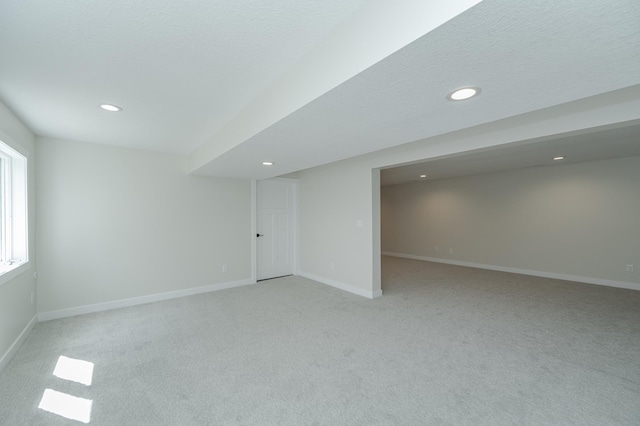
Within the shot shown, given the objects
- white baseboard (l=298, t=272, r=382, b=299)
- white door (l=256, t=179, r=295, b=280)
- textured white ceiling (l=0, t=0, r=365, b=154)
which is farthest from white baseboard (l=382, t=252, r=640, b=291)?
textured white ceiling (l=0, t=0, r=365, b=154)

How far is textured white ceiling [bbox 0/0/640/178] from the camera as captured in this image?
42.8 inches

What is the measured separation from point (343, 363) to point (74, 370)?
7.68 ft

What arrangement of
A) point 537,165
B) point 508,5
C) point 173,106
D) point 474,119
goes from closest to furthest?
point 508,5
point 474,119
point 173,106
point 537,165

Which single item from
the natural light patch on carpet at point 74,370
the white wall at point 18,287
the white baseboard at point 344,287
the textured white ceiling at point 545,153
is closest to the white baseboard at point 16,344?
the white wall at point 18,287

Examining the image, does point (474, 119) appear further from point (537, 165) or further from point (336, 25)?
point (537, 165)

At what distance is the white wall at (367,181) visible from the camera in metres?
2.15

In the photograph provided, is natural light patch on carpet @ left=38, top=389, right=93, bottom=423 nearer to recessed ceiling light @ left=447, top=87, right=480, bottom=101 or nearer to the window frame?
the window frame

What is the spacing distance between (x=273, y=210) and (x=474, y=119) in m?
4.20

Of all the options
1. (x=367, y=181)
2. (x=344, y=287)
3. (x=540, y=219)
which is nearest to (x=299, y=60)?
(x=367, y=181)

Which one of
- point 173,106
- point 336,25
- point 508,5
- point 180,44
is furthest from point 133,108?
point 508,5

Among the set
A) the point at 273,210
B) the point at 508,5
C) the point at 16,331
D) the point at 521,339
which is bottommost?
the point at 521,339

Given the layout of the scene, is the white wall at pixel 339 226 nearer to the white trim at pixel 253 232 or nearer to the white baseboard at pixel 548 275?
the white trim at pixel 253 232

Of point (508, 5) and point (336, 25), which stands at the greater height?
point (336, 25)

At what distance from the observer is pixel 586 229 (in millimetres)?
5047
